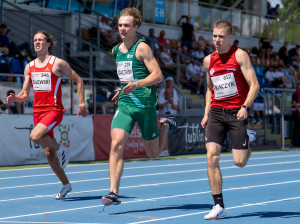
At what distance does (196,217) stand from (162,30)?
66.8ft

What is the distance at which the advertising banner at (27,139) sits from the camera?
50.1 feet

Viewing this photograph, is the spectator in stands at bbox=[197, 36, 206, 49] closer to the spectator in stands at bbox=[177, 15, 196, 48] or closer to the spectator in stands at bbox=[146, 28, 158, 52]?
the spectator in stands at bbox=[177, 15, 196, 48]

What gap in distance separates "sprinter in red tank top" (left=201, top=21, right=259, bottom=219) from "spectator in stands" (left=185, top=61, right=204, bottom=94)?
17.2m

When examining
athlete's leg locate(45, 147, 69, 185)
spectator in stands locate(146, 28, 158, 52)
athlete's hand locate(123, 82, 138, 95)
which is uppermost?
spectator in stands locate(146, 28, 158, 52)

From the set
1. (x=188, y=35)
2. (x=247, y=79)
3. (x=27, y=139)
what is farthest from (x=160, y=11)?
(x=247, y=79)

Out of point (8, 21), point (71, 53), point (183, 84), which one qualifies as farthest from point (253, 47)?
point (8, 21)

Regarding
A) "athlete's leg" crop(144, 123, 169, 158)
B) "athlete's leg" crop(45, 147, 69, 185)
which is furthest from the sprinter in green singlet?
"athlete's leg" crop(45, 147, 69, 185)

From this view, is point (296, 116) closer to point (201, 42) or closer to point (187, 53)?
point (187, 53)

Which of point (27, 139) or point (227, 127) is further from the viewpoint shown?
point (27, 139)

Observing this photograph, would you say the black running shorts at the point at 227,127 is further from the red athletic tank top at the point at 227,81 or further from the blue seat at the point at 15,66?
the blue seat at the point at 15,66

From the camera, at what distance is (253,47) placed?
31.8m

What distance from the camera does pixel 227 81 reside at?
7531 mm

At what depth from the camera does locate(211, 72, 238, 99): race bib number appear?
752cm

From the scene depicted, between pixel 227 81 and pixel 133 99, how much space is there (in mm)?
1139
